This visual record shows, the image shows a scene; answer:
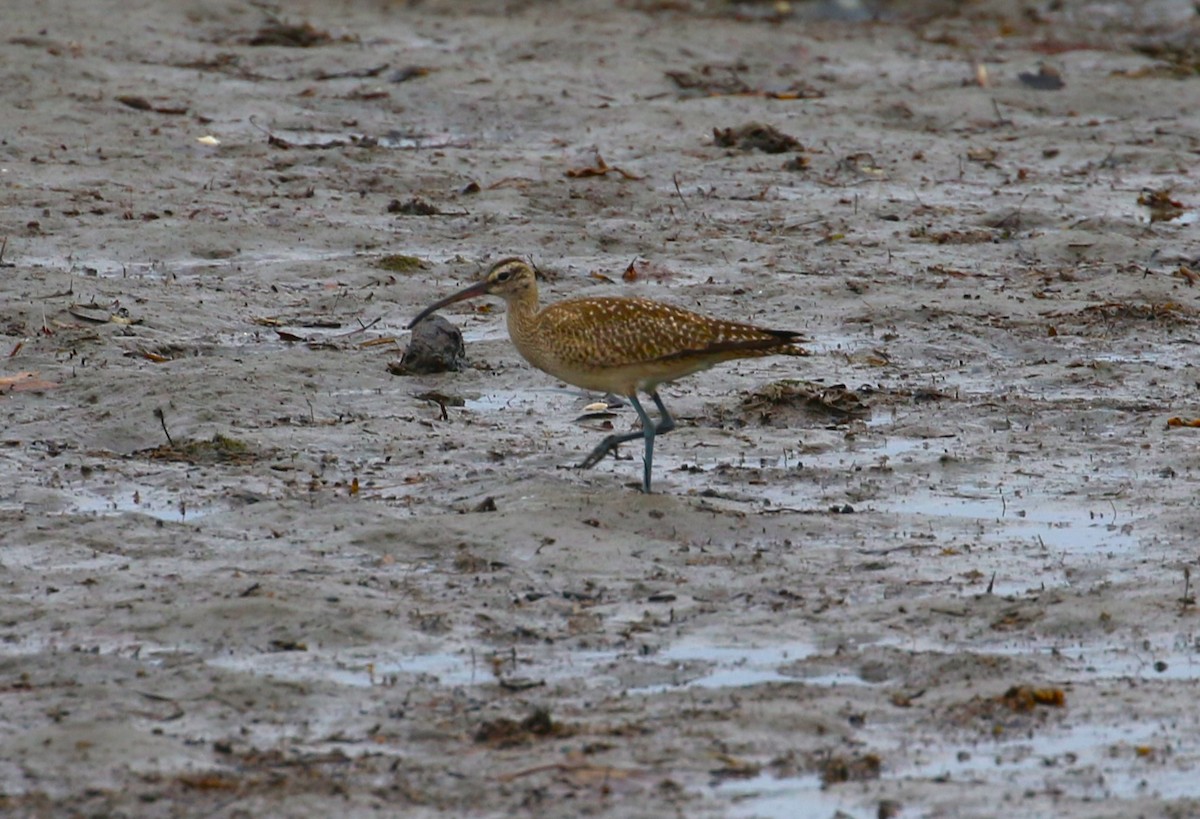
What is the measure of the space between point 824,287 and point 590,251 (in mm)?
1581

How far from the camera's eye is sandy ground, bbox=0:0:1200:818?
592cm

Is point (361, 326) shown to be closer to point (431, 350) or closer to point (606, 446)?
point (431, 350)

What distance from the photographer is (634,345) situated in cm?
841

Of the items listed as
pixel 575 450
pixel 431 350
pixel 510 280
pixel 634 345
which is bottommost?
pixel 575 450

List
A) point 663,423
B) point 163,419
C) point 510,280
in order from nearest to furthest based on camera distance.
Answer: point 663,423
point 510,280
point 163,419

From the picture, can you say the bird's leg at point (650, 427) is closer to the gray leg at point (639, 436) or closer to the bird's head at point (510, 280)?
the gray leg at point (639, 436)

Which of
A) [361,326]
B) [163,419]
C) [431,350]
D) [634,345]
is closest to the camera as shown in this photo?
[634,345]

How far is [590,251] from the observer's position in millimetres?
12500

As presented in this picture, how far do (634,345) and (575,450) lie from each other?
89 cm

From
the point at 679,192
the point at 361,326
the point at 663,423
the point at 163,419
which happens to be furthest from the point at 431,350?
the point at 679,192

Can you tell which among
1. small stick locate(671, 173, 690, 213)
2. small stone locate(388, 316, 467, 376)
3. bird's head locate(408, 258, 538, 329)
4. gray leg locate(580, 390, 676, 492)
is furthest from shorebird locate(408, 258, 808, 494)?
small stick locate(671, 173, 690, 213)

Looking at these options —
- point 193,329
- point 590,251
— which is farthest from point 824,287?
point 193,329

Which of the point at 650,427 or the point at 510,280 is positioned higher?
the point at 510,280

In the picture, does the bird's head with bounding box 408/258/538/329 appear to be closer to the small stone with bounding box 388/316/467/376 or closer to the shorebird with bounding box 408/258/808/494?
the shorebird with bounding box 408/258/808/494
